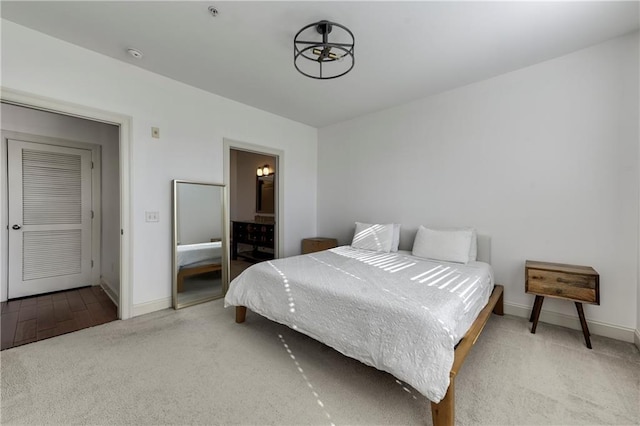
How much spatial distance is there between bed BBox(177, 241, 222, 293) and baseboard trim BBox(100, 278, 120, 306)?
91 centimetres

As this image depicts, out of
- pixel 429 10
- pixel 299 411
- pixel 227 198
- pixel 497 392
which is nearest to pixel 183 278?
pixel 227 198

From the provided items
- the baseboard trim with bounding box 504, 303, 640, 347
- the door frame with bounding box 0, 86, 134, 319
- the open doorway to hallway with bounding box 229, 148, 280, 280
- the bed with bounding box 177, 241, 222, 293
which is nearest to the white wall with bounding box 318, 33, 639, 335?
the baseboard trim with bounding box 504, 303, 640, 347

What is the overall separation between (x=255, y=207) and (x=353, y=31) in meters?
4.86

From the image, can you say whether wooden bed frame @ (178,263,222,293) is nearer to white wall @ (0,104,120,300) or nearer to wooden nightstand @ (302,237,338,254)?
white wall @ (0,104,120,300)

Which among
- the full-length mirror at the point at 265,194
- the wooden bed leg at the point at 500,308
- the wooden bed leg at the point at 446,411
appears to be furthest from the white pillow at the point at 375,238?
the full-length mirror at the point at 265,194

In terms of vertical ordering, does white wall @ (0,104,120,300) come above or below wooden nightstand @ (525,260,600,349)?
above

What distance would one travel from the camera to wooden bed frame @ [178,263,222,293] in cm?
320

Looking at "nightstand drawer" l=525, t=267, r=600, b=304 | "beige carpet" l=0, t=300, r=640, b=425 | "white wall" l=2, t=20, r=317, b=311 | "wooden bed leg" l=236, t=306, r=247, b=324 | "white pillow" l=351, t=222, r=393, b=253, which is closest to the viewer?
"beige carpet" l=0, t=300, r=640, b=425

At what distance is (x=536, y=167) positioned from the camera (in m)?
2.77

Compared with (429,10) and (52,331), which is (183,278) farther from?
(429,10)

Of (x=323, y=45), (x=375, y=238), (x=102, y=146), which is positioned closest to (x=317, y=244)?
(x=375, y=238)

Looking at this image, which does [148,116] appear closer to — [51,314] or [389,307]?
[51,314]

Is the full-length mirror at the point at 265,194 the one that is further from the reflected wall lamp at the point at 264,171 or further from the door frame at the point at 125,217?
the door frame at the point at 125,217

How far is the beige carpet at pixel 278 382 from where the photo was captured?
4.99ft
